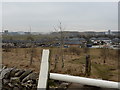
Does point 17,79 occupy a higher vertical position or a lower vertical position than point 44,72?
lower

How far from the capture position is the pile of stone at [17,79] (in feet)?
7.41

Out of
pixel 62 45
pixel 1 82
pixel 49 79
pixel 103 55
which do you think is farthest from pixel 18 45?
pixel 49 79

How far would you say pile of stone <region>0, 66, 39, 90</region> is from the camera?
226 cm

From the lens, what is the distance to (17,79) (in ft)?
7.80

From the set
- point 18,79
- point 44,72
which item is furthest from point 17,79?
point 44,72

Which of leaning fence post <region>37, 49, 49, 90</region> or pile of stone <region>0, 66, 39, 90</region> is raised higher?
leaning fence post <region>37, 49, 49, 90</region>

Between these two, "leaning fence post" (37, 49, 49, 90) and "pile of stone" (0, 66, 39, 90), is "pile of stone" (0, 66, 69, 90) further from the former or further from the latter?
"leaning fence post" (37, 49, 49, 90)

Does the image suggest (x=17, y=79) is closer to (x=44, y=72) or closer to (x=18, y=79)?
(x=18, y=79)

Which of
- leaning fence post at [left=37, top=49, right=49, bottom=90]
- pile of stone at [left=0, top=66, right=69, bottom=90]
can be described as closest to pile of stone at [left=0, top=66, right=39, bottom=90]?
pile of stone at [left=0, top=66, right=69, bottom=90]

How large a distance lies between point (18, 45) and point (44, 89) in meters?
5.45

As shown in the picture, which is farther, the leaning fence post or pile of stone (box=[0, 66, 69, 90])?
pile of stone (box=[0, 66, 69, 90])

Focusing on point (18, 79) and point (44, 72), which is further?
point (18, 79)

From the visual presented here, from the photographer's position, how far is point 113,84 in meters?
1.21

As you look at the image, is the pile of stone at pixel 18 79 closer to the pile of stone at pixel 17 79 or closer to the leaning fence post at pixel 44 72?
the pile of stone at pixel 17 79
